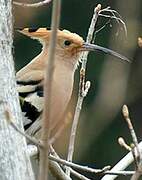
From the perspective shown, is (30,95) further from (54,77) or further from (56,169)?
(56,169)

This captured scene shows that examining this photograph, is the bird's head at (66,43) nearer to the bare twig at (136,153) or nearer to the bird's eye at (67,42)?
the bird's eye at (67,42)

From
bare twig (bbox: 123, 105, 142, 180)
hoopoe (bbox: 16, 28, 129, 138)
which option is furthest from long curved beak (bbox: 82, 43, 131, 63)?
bare twig (bbox: 123, 105, 142, 180)

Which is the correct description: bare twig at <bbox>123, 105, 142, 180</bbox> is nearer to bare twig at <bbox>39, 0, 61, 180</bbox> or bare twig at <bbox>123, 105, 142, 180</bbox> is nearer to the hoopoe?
bare twig at <bbox>39, 0, 61, 180</bbox>

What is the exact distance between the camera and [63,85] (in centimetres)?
327

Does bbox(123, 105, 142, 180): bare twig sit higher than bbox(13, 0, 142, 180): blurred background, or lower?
higher

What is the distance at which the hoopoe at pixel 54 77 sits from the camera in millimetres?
2969

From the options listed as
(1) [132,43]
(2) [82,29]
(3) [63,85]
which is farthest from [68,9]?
(3) [63,85]

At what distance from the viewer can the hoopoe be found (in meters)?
2.97

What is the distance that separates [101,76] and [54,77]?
3741 millimetres

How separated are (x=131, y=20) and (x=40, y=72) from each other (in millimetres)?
3814

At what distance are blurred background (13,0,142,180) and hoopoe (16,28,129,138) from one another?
302 centimetres

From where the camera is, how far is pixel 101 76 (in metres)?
6.99

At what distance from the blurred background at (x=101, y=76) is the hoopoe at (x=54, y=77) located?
3017mm

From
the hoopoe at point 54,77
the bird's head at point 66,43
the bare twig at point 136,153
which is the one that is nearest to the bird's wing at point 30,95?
the hoopoe at point 54,77
